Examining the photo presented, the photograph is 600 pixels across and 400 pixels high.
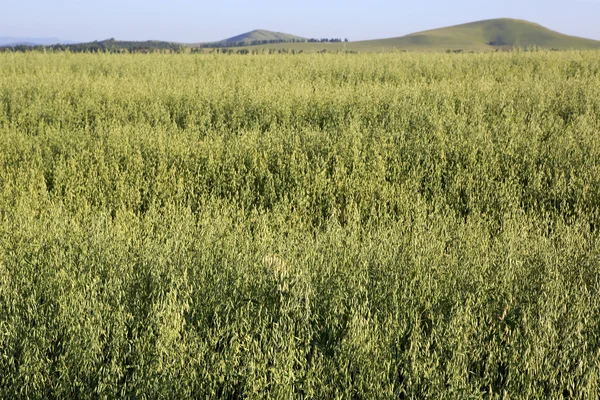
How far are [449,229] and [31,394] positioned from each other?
9.65ft

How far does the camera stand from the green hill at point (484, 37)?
8156 centimetres

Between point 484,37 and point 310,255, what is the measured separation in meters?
102

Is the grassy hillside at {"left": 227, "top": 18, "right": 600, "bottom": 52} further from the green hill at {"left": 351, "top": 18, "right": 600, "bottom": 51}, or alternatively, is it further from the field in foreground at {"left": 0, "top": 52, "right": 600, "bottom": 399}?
the field in foreground at {"left": 0, "top": 52, "right": 600, "bottom": 399}

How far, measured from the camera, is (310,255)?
315 centimetres

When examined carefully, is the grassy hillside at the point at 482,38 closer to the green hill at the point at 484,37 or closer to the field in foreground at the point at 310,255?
the green hill at the point at 484,37

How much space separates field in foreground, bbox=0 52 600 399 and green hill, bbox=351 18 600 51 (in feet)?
250

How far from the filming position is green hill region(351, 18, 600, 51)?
8156cm

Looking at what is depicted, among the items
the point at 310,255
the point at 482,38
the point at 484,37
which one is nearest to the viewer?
the point at 310,255

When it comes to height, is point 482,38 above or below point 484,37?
below

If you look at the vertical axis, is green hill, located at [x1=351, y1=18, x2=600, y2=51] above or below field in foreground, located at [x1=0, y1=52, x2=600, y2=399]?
above

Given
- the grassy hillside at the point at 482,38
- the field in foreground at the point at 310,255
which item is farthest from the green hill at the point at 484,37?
the field in foreground at the point at 310,255

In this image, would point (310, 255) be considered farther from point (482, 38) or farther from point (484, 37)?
point (484, 37)

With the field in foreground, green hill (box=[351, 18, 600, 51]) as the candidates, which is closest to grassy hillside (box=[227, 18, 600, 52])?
green hill (box=[351, 18, 600, 51])

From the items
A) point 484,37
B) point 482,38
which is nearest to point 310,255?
point 482,38
